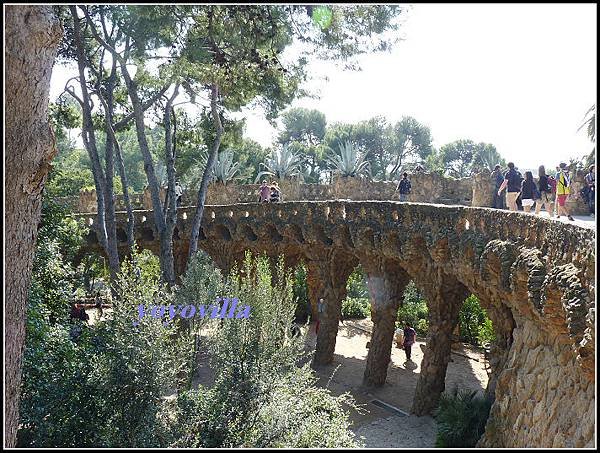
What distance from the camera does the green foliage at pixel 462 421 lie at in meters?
10.4

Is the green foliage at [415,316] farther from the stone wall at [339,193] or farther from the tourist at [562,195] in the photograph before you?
the tourist at [562,195]

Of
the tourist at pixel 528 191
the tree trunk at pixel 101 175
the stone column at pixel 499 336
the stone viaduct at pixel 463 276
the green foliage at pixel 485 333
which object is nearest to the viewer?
the stone viaduct at pixel 463 276

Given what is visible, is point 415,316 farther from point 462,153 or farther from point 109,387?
point 462,153

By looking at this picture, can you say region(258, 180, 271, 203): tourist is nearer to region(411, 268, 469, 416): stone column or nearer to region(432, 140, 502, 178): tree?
region(411, 268, 469, 416): stone column

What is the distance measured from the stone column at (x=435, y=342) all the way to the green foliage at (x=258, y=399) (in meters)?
4.35

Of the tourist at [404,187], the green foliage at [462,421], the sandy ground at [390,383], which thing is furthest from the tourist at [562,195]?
the tourist at [404,187]

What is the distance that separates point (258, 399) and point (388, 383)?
7.57 m

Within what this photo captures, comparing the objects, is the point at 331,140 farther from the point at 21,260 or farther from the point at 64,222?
the point at 21,260

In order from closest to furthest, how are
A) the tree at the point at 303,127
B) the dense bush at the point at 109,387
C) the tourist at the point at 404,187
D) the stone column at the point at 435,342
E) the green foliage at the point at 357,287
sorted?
the dense bush at the point at 109,387
the stone column at the point at 435,342
the tourist at the point at 404,187
the green foliage at the point at 357,287
the tree at the point at 303,127

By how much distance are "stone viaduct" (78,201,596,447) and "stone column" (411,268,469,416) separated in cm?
2

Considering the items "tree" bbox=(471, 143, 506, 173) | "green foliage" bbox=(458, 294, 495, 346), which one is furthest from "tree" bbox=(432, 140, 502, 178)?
"green foliage" bbox=(458, 294, 495, 346)

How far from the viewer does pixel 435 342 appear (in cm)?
1285

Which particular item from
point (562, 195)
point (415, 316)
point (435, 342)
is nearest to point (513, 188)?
point (562, 195)

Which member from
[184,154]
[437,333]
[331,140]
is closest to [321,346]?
[437,333]
